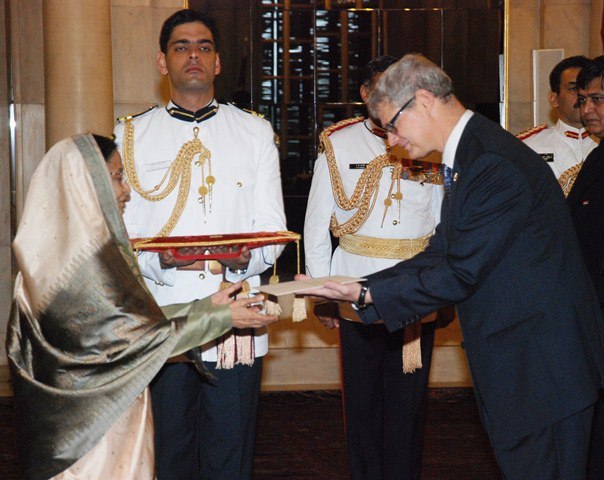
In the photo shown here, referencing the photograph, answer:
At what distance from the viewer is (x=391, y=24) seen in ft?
27.5

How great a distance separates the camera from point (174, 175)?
4039mm

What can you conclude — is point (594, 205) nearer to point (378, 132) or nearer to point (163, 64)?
point (378, 132)

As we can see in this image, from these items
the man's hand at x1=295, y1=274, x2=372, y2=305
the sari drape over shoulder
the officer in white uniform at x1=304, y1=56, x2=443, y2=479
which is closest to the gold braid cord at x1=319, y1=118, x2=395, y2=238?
the officer in white uniform at x1=304, y1=56, x2=443, y2=479

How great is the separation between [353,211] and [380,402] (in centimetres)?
88

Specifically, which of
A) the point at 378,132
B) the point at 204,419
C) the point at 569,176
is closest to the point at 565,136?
the point at 569,176

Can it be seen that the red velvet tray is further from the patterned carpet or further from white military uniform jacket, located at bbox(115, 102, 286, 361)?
the patterned carpet

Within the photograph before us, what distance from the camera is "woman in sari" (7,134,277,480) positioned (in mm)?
3062

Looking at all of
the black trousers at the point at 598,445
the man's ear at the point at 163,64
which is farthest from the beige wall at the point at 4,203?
the black trousers at the point at 598,445

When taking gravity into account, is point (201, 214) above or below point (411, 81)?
below

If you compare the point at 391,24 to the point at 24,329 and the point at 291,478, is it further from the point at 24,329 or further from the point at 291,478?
the point at 24,329

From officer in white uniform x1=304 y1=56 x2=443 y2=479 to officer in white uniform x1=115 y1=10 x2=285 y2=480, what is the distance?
1.95ft

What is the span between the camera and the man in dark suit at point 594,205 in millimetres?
4371

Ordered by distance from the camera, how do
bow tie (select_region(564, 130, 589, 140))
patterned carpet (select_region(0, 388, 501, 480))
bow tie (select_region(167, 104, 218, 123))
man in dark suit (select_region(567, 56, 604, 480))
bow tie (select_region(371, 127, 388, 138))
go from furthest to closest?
1. bow tie (select_region(564, 130, 589, 140))
2. patterned carpet (select_region(0, 388, 501, 480))
3. bow tie (select_region(371, 127, 388, 138))
4. man in dark suit (select_region(567, 56, 604, 480))
5. bow tie (select_region(167, 104, 218, 123))

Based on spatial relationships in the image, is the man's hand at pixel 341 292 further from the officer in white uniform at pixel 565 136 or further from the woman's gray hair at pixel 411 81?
the officer in white uniform at pixel 565 136
